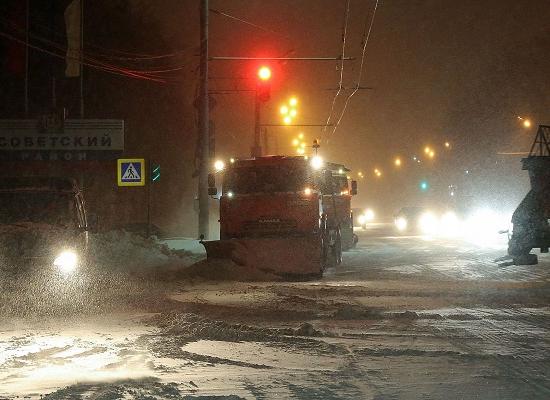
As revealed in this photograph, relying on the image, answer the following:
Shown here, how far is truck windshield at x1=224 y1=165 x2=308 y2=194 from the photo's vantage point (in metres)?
18.9

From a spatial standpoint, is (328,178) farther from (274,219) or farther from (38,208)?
(38,208)

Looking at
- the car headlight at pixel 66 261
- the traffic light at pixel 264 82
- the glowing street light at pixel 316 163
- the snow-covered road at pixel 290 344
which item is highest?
the traffic light at pixel 264 82

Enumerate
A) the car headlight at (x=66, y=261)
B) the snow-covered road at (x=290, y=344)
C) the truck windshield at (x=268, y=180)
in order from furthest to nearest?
the truck windshield at (x=268, y=180) < the car headlight at (x=66, y=261) < the snow-covered road at (x=290, y=344)

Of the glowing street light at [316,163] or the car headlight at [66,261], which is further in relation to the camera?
the glowing street light at [316,163]

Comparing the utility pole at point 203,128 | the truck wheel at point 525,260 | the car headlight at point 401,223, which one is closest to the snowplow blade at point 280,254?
the truck wheel at point 525,260

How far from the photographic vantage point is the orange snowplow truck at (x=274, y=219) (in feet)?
59.2

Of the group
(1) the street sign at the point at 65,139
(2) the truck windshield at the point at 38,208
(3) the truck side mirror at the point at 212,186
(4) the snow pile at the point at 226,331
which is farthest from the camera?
(1) the street sign at the point at 65,139

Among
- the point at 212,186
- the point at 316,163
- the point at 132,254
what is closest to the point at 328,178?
the point at 316,163

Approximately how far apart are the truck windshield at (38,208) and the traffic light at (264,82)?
35.3 ft

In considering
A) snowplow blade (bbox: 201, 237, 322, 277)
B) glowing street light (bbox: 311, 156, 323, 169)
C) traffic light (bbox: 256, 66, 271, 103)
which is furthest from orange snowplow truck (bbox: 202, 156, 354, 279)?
traffic light (bbox: 256, 66, 271, 103)

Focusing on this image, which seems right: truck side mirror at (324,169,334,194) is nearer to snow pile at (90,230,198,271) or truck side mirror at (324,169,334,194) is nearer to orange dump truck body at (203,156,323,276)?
orange dump truck body at (203,156,323,276)

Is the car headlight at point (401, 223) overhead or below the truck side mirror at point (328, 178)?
below

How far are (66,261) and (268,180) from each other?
596 cm

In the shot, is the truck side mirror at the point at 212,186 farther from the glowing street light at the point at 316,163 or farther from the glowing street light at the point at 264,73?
the glowing street light at the point at 264,73
